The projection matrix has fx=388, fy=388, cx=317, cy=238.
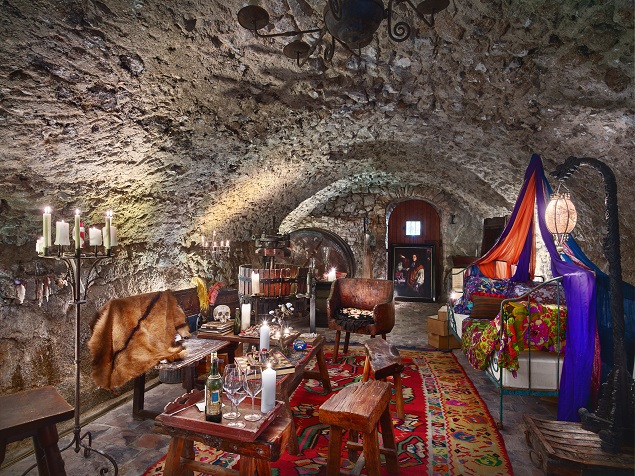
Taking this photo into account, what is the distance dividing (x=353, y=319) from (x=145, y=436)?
2.64 metres

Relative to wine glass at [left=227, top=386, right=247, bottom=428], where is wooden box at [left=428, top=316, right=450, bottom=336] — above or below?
below

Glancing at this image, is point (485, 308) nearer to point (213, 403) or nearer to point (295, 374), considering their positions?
point (295, 374)

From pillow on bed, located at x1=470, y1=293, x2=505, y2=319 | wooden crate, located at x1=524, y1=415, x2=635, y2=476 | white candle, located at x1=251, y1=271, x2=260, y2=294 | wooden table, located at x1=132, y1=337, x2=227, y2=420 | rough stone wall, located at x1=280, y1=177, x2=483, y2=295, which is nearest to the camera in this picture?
wooden crate, located at x1=524, y1=415, x2=635, y2=476

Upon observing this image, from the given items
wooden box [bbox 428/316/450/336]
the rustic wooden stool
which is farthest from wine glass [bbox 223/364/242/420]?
wooden box [bbox 428/316/450/336]

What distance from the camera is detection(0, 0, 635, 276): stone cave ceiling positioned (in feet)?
7.37

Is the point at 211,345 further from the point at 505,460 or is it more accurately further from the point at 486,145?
the point at 486,145

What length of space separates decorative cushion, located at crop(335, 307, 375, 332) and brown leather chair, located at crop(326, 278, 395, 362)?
2 centimetres

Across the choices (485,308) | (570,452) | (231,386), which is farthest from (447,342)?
(231,386)

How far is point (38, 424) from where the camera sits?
6.93ft

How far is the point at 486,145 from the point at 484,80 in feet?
4.54

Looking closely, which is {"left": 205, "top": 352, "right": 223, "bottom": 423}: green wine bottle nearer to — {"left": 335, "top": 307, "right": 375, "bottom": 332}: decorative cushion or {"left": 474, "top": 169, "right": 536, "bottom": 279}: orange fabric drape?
{"left": 335, "top": 307, "right": 375, "bottom": 332}: decorative cushion

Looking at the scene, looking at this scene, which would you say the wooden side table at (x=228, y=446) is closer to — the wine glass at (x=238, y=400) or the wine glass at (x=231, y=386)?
the wine glass at (x=238, y=400)

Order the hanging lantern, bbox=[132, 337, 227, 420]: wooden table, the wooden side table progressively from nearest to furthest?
the wooden side table → bbox=[132, 337, 227, 420]: wooden table → the hanging lantern

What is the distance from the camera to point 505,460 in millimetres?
2760
